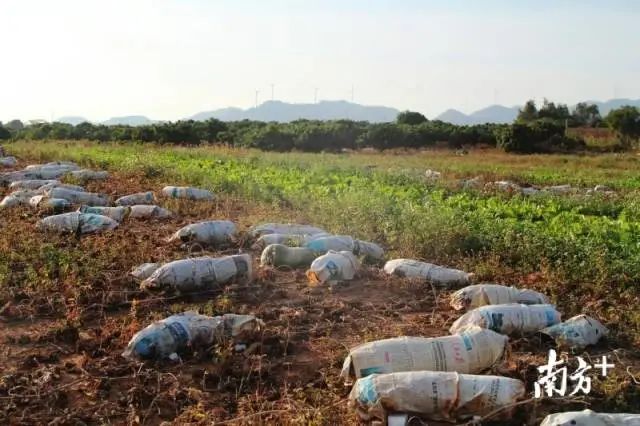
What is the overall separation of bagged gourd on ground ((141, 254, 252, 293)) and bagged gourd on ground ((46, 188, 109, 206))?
12.5 ft

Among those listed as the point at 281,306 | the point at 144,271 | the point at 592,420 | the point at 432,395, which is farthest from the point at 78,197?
the point at 592,420

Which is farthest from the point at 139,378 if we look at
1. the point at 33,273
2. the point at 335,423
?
the point at 33,273

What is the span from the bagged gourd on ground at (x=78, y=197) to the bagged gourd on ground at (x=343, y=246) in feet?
11.9

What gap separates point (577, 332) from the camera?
3.84 metres

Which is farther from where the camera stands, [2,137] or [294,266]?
[2,137]

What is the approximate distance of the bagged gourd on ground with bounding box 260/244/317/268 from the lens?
545cm

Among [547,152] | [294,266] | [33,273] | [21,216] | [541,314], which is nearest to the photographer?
[541,314]

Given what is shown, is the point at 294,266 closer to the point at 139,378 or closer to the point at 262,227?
the point at 262,227

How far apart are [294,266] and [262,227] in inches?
39.5

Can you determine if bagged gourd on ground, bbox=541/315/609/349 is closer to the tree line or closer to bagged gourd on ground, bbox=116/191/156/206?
bagged gourd on ground, bbox=116/191/156/206

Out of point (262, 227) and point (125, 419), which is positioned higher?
point (262, 227)

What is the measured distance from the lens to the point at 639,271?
4988mm

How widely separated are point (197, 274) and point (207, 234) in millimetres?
1421

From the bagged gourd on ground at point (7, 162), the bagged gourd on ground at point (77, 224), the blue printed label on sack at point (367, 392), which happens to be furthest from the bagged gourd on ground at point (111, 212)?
the bagged gourd on ground at point (7, 162)
